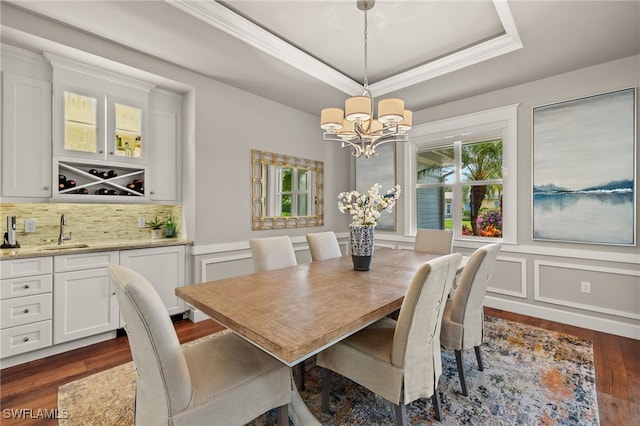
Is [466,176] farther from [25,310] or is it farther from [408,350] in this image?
[25,310]

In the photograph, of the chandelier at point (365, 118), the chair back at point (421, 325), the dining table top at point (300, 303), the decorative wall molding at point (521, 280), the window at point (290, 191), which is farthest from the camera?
the window at point (290, 191)

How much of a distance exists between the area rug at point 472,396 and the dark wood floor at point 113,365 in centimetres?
7

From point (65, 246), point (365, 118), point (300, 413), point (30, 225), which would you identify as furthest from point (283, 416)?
point (30, 225)

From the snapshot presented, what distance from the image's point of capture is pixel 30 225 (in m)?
2.66

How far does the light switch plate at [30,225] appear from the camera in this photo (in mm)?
2639

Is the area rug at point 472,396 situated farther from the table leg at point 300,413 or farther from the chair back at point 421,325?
the chair back at point 421,325

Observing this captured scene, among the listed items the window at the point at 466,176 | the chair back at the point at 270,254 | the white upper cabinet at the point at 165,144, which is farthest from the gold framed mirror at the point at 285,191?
the window at the point at 466,176

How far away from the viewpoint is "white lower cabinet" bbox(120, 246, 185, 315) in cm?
284

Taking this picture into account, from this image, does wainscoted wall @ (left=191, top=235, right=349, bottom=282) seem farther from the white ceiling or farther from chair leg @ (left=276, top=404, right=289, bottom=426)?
chair leg @ (left=276, top=404, right=289, bottom=426)

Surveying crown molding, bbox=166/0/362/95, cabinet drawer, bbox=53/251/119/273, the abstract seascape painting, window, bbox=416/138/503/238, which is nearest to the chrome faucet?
cabinet drawer, bbox=53/251/119/273

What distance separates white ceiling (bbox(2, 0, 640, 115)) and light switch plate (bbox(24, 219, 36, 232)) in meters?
1.52

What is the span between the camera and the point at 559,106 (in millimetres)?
3158

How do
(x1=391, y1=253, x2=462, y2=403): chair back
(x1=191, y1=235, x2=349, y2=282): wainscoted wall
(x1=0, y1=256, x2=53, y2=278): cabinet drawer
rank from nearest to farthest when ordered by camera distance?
1. (x1=391, y1=253, x2=462, y2=403): chair back
2. (x1=0, y1=256, x2=53, y2=278): cabinet drawer
3. (x1=191, y1=235, x2=349, y2=282): wainscoted wall

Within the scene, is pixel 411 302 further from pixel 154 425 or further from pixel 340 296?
pixel 154 425
